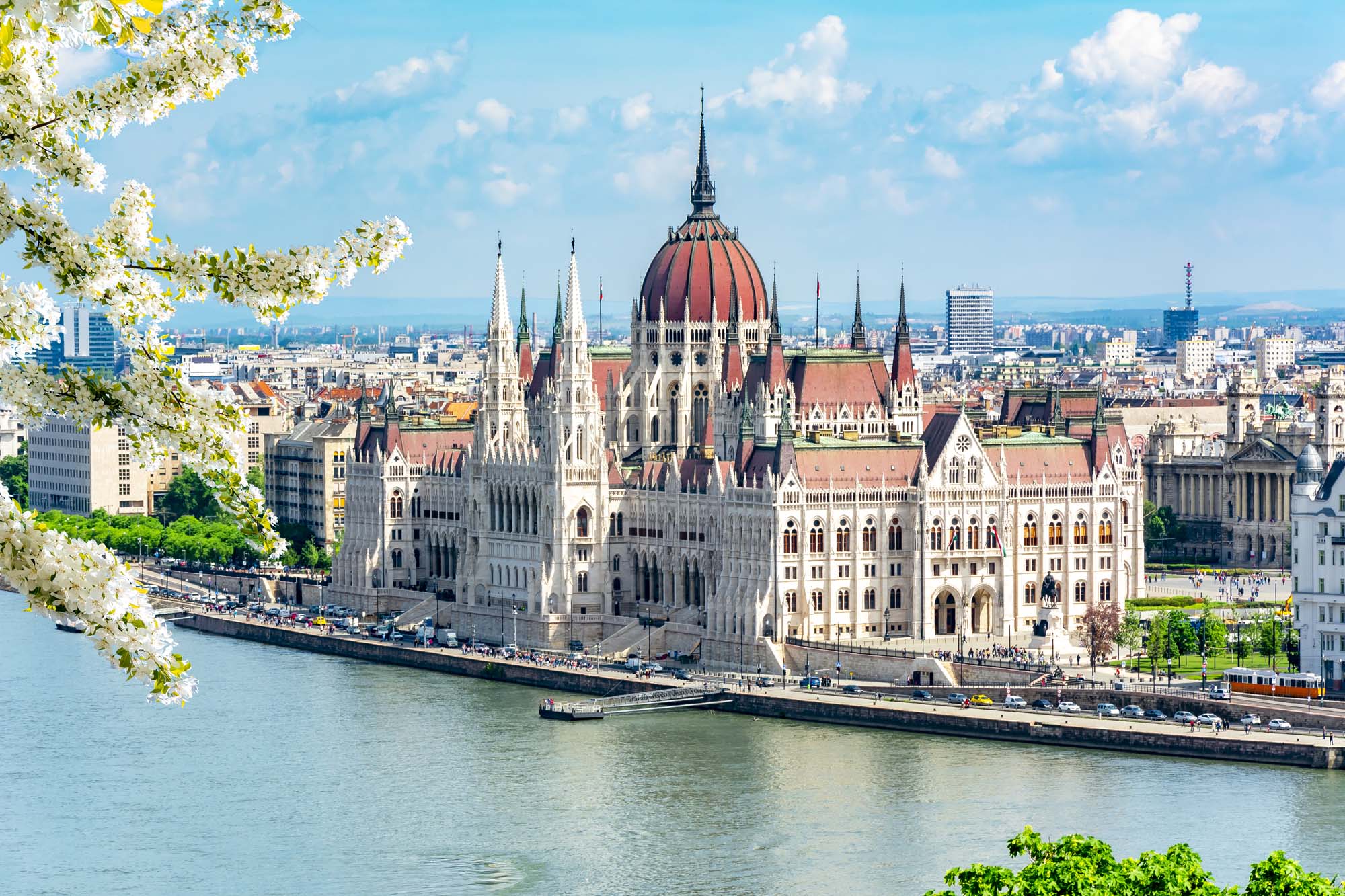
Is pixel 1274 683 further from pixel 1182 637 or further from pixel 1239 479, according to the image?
pixel 1239 479

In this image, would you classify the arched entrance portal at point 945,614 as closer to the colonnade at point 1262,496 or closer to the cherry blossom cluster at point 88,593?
the colonnade at point 1262,496

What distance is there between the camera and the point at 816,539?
266 feet

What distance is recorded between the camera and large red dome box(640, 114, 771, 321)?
96.7 metres

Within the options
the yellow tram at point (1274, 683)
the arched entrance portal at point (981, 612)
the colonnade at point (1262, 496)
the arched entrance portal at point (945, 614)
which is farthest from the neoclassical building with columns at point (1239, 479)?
the yellow tram at point (1274, 683)

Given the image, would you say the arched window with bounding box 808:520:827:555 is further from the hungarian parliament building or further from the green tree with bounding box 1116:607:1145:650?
the green tree with bounding box 1116:607:1145:650

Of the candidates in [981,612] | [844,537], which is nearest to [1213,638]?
[981,612]

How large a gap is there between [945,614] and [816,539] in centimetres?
508

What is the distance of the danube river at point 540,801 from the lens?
5172 cm

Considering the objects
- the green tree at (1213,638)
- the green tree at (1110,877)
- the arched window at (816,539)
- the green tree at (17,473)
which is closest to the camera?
the green tree at (1110,877)

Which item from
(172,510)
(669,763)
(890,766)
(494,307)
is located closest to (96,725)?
(669,763)

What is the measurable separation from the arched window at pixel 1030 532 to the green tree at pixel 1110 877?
184 ft

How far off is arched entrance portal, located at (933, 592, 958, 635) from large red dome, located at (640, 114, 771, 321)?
1782 cm

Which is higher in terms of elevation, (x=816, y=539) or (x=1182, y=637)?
(x=816, y=539)

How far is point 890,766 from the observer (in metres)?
65.4
